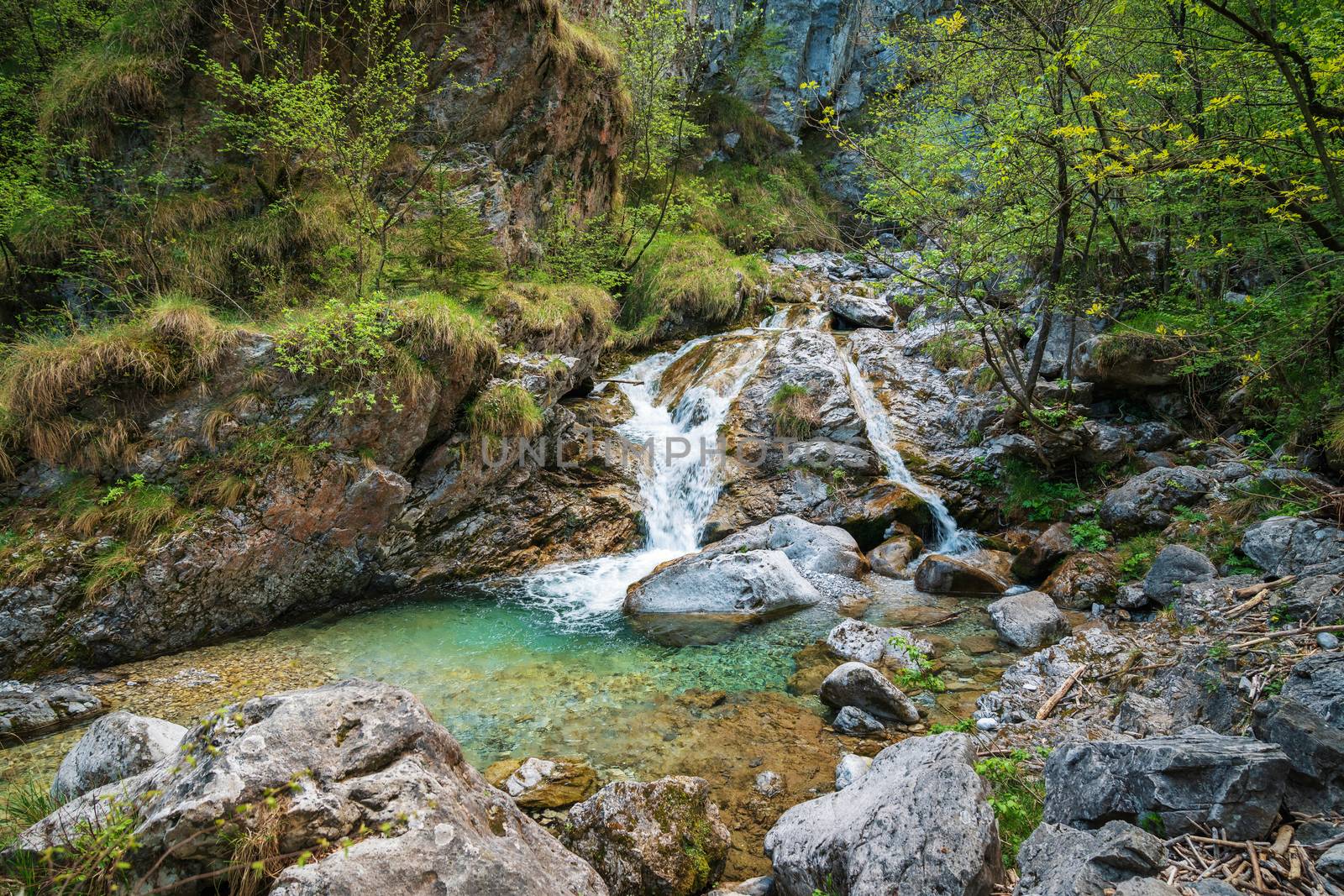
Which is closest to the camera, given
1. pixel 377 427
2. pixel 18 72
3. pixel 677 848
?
pixel 677 848

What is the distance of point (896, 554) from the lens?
8.84 m

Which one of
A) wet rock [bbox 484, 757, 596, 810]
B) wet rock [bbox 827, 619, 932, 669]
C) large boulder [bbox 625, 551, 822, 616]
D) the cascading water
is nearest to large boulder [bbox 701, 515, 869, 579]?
large boulder [bbox 625, 551, 822, 616]

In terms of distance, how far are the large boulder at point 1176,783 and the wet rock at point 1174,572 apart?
3894 millimetres

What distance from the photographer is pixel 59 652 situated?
5.67 metres

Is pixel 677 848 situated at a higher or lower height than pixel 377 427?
lower

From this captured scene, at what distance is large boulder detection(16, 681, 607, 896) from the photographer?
206 centimetres

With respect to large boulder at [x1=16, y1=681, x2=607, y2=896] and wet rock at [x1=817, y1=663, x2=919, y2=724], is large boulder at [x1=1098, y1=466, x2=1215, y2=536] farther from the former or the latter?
large boulder at [x1=16, y1=681, x2=607, y2=896]

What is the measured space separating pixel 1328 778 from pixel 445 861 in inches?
140

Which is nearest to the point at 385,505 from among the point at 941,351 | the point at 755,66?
the point at 941,351

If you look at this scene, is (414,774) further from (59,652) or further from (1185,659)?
(59,652)

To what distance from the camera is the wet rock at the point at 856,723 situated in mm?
4941

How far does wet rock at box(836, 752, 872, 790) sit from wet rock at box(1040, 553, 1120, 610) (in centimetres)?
429

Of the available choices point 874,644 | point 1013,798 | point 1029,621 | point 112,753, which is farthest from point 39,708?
point 1029,621

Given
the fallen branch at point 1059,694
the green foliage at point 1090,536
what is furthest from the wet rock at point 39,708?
the green foliage at point 1090,536
